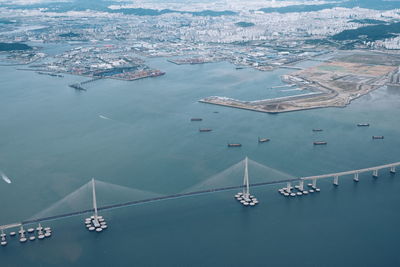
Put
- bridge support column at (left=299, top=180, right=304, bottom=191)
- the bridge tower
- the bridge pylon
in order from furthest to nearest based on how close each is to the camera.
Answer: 1. bridge support column at (left=299, top=180, right=304, bottom=191)
2. the bridge tower
3. the bridge pylon

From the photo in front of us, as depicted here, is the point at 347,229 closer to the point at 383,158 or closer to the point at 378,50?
the point at 383,158

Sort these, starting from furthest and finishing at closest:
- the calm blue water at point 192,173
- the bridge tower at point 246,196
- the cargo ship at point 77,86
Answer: the cargo ship at point 77,86 < the bridge tower at point 246,196 < the calm blue water at point 192,173

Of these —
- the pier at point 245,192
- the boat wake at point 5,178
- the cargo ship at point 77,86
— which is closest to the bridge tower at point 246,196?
the pier at point 245,192

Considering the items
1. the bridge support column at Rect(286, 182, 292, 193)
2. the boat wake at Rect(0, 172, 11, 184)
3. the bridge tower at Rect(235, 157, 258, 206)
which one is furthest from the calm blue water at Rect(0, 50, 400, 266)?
the bridge support column at Rect(286, 182, 292, 193)

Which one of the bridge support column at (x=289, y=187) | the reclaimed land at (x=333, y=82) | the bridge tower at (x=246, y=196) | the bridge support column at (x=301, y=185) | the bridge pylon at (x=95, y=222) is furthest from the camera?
the reclaimed land at (x=333, y=82)

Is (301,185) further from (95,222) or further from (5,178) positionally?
(5,178)

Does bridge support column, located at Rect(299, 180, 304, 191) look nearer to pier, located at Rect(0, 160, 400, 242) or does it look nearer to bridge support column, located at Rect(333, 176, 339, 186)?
pier, located at Rect(0, 160, 400, 242)

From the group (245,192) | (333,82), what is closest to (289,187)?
(245,192)

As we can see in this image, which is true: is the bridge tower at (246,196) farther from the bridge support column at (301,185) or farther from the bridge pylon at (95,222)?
the bridge pylon at (95,222)
